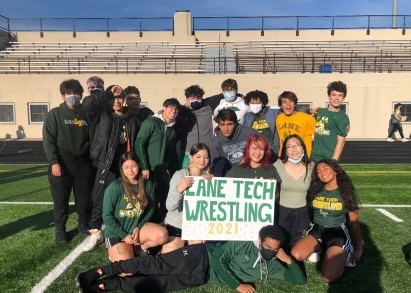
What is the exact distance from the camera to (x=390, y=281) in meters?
3.82

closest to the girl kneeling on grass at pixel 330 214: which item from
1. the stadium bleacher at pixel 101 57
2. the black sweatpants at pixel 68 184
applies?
the black sweatpants at pixel 68 184

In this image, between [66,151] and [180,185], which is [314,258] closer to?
[180,185]

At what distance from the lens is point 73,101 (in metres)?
4.70

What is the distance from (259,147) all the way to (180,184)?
0.94m

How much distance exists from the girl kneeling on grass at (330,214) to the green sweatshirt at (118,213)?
5.62ft

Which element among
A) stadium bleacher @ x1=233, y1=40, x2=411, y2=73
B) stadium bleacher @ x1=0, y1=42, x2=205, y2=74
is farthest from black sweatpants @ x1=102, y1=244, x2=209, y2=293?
stadium bleacher @ x1=233, y1=40, x2=411, y2=73

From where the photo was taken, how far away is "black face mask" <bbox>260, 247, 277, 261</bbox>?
12.6 feet

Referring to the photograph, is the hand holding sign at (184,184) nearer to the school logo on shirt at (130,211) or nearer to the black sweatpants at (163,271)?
the school logo on shirt at (130,211)

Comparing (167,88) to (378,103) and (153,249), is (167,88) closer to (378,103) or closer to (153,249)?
(378,103)

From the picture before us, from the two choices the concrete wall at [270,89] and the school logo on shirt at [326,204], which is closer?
the school logo on shirt at [326,204]

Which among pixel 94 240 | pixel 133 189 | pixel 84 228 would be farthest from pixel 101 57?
pixel 133 189

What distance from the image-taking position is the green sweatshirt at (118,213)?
4.15 m

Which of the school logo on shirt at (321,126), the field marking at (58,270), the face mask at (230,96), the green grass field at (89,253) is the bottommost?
the green grass field at (89,253)

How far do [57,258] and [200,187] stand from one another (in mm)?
1825
